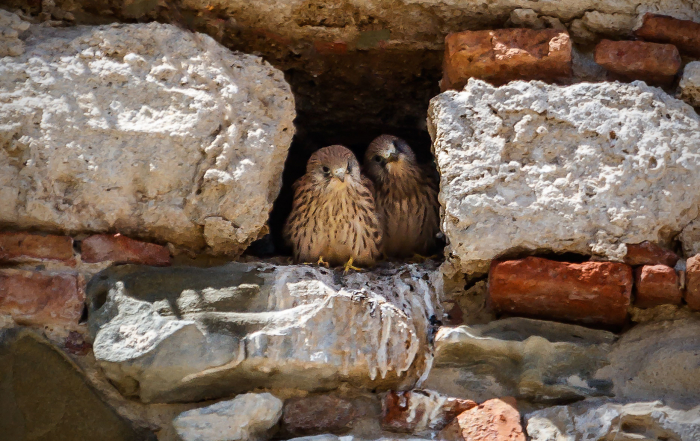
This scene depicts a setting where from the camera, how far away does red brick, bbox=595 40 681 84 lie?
242cm

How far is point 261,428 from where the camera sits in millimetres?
2094

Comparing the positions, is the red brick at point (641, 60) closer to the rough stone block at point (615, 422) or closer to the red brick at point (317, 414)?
→ the rough stone block at point (615, 422)

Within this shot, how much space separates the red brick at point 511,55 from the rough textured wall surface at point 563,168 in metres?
0.10

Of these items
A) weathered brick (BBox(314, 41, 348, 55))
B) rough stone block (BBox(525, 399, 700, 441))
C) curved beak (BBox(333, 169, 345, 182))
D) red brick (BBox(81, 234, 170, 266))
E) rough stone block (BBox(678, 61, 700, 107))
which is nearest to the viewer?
rough stone block (BBox(525, 399, 700, 441))

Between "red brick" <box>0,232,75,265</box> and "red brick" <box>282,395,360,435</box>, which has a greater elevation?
"red brick" <box>0,232,75,265</box>

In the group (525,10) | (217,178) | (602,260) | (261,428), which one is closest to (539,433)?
(602,260)

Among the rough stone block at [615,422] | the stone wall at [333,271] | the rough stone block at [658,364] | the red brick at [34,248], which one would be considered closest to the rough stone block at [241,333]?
the stone wall at [333,271]

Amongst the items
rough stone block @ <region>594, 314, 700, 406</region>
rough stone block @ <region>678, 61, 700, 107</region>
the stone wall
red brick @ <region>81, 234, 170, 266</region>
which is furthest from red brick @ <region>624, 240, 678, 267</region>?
red brick @ <region>81, 234, 170, 266</region>

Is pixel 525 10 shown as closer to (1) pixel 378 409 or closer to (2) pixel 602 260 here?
(2) pixel 602 260

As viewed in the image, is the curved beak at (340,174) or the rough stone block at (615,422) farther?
the curved beak at (340,174)

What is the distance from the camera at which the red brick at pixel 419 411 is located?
211cm

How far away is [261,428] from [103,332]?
20.8 inches

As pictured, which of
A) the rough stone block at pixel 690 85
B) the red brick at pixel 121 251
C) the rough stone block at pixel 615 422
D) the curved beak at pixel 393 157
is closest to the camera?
the rough stone block at pixel 615 422

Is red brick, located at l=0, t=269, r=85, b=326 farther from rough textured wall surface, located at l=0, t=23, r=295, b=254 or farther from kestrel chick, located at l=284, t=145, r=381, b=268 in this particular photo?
kestrel chick, located at l=284, t=145, r=381, b=268
